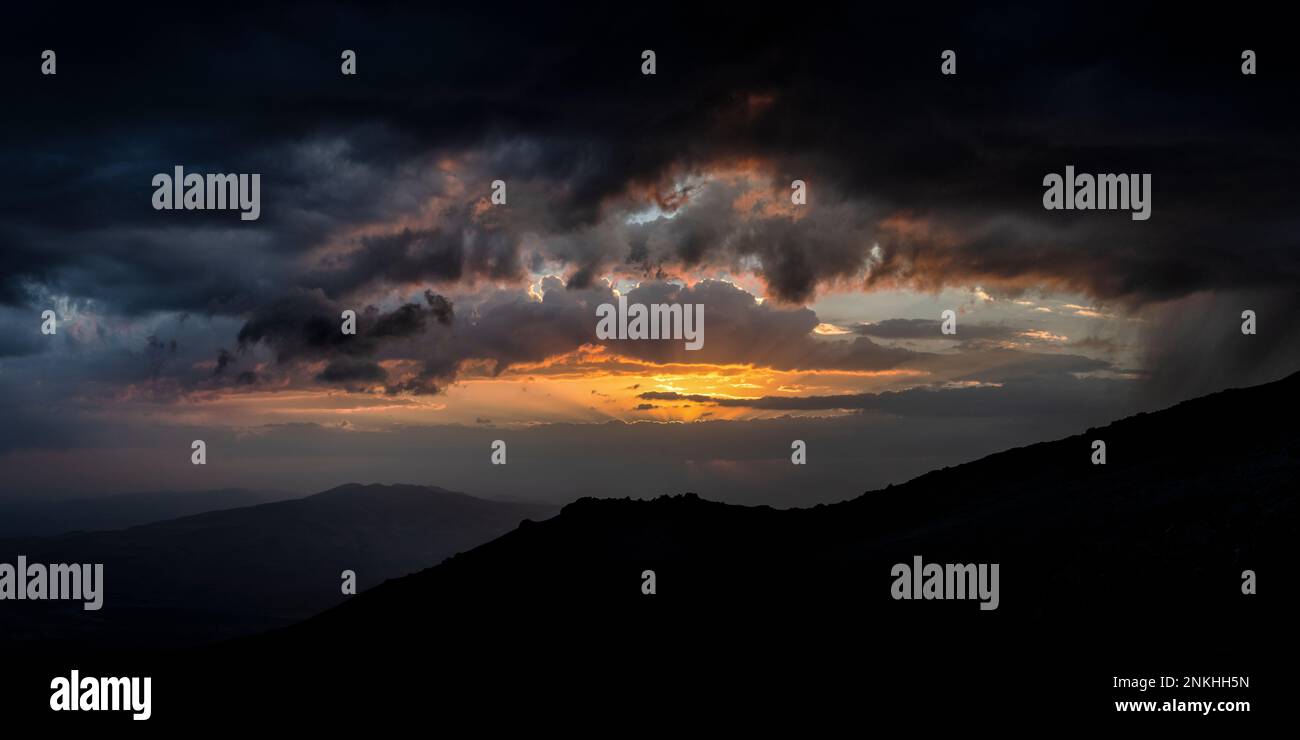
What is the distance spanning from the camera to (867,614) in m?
35.3

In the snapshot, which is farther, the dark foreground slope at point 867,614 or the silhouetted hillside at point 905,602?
the silhouetted hillside at point 905,602

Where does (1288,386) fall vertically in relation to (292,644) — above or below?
above

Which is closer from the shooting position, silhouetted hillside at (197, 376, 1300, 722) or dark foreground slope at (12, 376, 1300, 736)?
dark foreground slope at (12, 376, 1300, 736)

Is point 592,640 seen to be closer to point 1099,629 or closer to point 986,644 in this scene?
point 986,644

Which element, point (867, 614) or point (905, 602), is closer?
point (867, 614)

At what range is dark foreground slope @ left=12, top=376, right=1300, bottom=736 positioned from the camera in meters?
27.9

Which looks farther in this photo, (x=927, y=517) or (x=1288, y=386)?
(x=1288, y=386)

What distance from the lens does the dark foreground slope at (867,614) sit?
91.7 feet

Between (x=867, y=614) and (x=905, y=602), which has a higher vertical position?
(x=905, y=602)

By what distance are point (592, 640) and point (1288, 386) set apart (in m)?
46.6

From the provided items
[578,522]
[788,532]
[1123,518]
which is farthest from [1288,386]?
[578,522]
